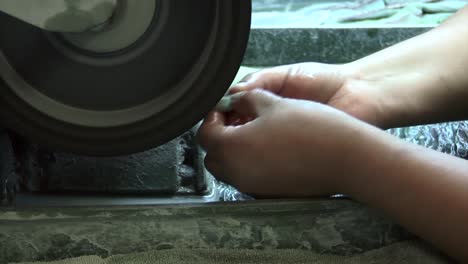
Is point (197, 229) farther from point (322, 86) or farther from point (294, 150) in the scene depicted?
point (322, 86)

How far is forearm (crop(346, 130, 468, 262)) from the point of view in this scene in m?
0.70

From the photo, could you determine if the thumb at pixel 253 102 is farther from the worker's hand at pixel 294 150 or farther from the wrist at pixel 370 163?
the wrist at pixel 370 163

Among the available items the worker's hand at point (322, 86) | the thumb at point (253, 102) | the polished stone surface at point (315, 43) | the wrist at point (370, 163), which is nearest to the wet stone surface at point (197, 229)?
the wrist at point (370, 163)

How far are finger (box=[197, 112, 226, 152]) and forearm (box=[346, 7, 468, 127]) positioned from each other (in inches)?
10.0

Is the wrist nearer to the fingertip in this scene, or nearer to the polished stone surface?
the fingertip

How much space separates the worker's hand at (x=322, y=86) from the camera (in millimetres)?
978

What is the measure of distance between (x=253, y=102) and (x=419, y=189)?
25cm

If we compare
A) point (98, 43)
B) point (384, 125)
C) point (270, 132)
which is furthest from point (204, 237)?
point (384, 125)

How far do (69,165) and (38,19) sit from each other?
220 mm

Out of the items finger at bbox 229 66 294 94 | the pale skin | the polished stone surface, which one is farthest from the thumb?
the polished stone surface

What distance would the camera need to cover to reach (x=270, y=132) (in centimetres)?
79

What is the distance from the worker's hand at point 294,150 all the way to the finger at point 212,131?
1 cm

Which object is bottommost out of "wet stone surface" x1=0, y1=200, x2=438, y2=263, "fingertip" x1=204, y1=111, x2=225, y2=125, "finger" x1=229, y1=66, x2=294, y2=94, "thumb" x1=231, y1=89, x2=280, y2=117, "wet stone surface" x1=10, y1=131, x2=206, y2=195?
"wet stone surface" x1=0, y1=200, x2=438, y2=263

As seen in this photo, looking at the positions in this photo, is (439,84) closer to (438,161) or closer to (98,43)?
(438,161)
